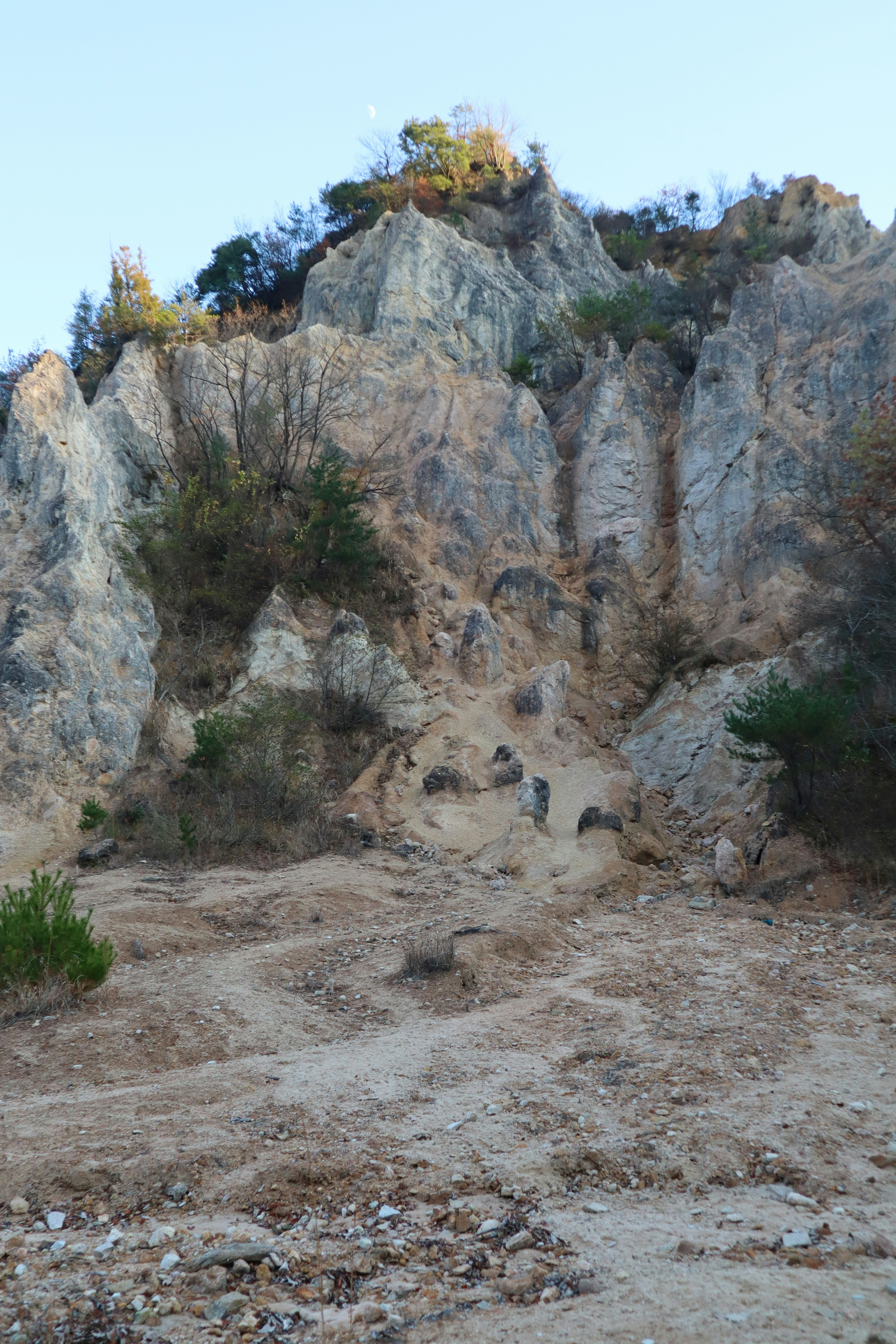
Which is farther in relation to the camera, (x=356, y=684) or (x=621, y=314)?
(x=621, y=314)

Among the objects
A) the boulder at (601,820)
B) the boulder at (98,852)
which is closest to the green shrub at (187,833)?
the boulder at (98,852)

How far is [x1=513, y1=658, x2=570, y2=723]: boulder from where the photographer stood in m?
13.7

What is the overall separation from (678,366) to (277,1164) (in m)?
20.1

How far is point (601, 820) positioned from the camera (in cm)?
1020

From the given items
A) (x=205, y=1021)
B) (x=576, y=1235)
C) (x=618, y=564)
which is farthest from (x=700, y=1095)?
(x=618, y=564)

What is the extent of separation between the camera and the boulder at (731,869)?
867 centimetres

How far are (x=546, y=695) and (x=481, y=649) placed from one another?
5.84ft

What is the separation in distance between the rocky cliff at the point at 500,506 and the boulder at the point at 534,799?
421 mm

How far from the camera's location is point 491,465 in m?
18.4

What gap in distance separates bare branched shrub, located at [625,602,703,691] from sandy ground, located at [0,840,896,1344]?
24.5 ft

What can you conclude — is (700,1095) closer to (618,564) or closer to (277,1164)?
(277,1164)

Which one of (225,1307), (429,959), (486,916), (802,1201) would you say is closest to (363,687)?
(486,916)

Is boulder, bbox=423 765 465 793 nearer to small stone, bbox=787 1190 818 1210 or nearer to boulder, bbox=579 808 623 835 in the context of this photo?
boulder, bbox=579 808 623 835

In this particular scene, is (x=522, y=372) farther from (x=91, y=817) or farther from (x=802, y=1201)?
(x=802, y=1201)
